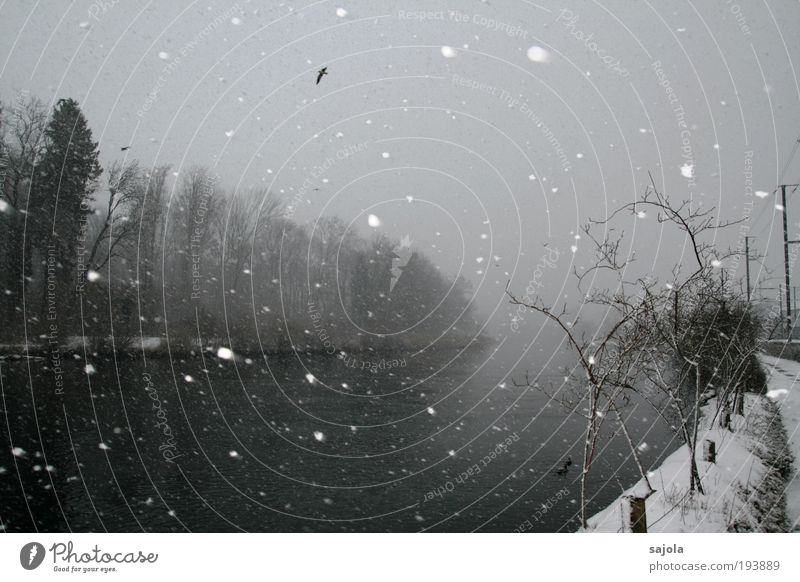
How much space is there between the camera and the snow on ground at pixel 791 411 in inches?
290

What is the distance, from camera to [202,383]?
2631 centimetres

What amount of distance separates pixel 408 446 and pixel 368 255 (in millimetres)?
23550

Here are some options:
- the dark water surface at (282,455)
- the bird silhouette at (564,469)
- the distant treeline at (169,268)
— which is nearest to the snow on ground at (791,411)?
the dark water surface at (282,455)

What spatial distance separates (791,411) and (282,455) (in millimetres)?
15796

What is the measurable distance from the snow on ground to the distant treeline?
1101 cm

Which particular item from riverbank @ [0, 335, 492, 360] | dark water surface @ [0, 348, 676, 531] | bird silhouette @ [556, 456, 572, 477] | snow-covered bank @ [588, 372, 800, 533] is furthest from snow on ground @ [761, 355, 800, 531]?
riverbank @ [0, 335, 492, 360]

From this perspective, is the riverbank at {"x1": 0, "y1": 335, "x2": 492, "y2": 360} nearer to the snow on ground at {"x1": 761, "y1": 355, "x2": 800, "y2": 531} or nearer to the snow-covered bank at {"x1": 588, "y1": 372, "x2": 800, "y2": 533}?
the snow-covered bank at {"x1": 588, "y1": 372, "x2": 800, "y2": 533}

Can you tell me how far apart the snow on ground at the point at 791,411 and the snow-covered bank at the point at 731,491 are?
0.11ft

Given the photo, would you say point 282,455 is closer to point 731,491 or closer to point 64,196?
point 731,491

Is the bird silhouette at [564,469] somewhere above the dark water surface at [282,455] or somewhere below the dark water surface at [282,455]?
below

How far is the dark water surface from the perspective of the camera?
10.2m

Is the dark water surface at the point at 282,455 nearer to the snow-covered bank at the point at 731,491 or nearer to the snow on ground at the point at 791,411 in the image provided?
the snow-covered bank at the point at 731,491
